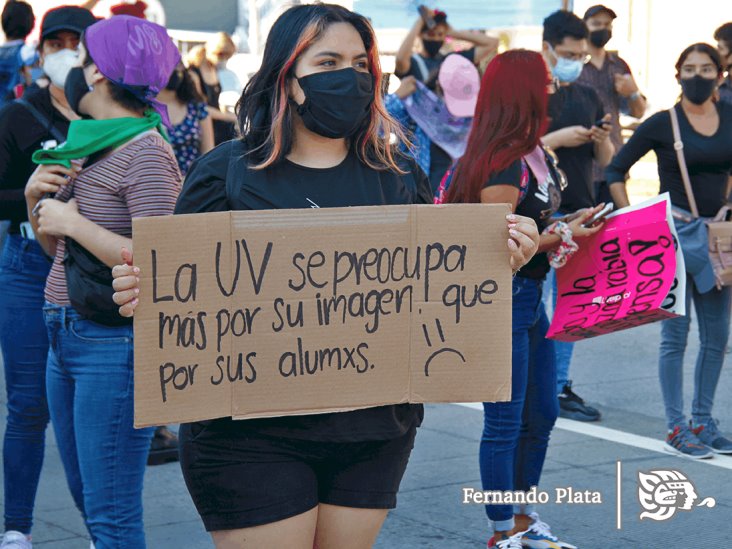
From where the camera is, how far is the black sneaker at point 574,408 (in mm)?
6873

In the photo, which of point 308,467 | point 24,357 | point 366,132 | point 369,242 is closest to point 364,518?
point 308,467

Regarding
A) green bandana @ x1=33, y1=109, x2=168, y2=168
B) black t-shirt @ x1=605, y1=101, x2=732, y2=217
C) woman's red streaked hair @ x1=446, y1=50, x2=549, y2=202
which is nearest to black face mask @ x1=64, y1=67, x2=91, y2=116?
green bandana @ x1=33, y1=109, x2=168, y2=168

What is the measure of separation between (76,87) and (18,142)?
0.89 metres

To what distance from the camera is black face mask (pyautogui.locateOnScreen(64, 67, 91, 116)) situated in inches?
148

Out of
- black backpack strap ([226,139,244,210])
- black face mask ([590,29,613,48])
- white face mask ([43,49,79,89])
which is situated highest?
white face mask ([43,49,79,89])

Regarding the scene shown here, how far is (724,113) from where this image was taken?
6324 millimetres

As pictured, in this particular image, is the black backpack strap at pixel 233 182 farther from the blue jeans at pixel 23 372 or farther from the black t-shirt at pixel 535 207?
the blue jeans at pixel 23 372

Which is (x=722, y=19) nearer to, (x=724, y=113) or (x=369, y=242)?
(x=724, y=113)

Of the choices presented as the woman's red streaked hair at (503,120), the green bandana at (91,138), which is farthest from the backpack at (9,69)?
the green bandana at (91,138)

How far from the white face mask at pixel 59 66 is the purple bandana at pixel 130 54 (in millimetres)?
913

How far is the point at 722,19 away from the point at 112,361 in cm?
1844

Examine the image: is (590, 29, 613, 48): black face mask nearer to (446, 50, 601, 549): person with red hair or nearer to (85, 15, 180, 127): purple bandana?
(446, 50, 601, 549): person with red hair

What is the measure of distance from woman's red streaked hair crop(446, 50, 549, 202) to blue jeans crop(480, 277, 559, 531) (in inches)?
17.2

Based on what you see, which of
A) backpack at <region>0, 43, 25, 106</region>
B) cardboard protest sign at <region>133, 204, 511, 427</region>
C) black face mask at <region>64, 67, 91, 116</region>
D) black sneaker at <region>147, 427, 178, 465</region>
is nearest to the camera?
cardboard protest sign at <region>133, 204, 511, 427</region>
